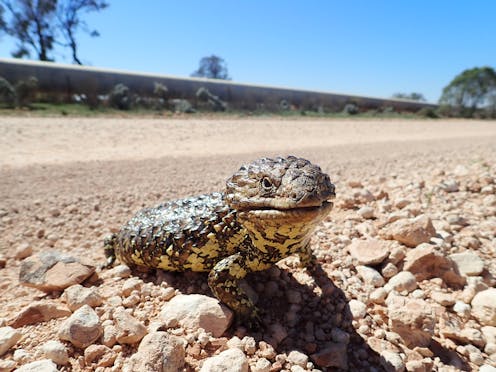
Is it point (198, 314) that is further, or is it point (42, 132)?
point (42, 132)

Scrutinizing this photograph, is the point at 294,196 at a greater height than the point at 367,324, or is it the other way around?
the point at 294,196

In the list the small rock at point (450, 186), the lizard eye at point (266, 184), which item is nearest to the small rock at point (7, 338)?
the lizard eye at point (266, 184)

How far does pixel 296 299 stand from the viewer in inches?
114

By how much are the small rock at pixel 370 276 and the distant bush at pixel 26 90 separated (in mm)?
18042

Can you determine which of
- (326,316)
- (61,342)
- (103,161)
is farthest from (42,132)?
(326,316)

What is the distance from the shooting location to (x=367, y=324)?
273 centimetres

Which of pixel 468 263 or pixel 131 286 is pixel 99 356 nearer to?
pixel 131 286

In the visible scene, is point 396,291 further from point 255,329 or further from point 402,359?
point 255,329

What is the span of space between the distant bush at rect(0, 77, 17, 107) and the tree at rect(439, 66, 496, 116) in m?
41.1

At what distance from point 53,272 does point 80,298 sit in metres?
0.55

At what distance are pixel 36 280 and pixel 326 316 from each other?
253 centimetres

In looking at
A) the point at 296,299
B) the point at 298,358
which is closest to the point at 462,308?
the point at 296,299

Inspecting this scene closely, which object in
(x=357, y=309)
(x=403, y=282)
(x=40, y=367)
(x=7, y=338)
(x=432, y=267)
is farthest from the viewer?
(x=432, y=267)

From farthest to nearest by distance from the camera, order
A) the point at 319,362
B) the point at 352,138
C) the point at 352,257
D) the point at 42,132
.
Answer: the point at 352,138 < the point at 42,132 < the point at 352,257 < the point at 319,362
